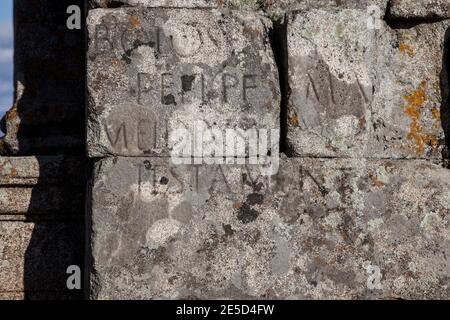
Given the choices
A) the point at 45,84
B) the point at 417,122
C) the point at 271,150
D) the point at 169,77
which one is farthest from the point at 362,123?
the point at 45,84

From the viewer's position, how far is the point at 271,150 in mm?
3812

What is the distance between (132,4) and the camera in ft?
12.7

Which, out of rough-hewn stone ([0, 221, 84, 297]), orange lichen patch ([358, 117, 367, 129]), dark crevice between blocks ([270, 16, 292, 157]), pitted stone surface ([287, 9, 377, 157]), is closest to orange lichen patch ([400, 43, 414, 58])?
pitted stone surface ([287, 9, 377, 157])

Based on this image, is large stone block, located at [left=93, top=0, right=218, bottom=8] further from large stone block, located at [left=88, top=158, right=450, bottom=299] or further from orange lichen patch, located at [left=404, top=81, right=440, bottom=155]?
orange lichen patch, located at [left=404, top=81, right=440, bottom=155]

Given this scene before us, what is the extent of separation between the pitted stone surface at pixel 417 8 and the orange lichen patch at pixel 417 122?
28cm

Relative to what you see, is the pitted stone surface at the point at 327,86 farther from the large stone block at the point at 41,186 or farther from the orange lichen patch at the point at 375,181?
the large stone block at the point at 41,186

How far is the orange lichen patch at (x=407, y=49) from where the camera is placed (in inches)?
157

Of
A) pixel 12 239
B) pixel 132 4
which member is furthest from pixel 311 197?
pixel 12 239

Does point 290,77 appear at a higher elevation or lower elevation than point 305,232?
higher

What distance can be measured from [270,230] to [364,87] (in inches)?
25.9

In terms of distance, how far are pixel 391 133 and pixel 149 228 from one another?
1029 mm

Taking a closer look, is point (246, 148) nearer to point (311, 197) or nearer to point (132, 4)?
point (311, 197)

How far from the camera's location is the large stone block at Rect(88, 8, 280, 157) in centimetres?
373
